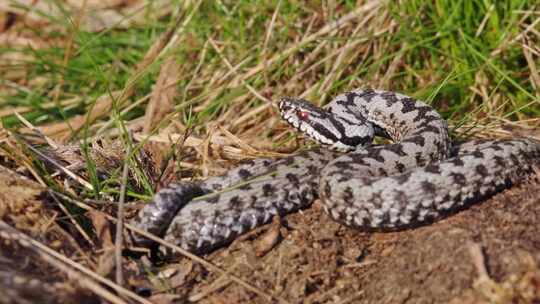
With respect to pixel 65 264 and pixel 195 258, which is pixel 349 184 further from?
pixel 65 264

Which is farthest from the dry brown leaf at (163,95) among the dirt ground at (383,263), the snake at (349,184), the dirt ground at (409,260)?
the dirt ground at (409,260)

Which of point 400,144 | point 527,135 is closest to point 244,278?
point 400,144

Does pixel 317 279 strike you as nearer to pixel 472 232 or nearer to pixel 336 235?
pixel 336 235

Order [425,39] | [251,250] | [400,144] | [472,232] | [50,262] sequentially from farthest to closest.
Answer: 1. [425,39]
2. [400,144]
3. [251,250]
4. [472,232]
5. [50,262]

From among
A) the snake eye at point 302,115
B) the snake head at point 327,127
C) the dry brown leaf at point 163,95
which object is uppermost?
the snake eye at point 302,115

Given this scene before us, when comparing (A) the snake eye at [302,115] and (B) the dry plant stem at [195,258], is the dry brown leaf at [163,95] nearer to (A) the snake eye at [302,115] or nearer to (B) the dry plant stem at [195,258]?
(A) the snake eye at [302,115]

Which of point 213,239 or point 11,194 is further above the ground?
point 11,194
